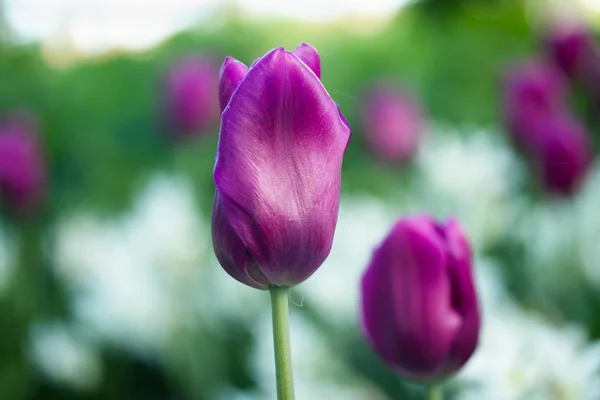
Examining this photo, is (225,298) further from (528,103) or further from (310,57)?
(310,57)

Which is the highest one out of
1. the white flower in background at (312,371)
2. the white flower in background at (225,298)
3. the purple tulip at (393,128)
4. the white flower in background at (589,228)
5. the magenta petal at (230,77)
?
the purple tulip at (393,128)

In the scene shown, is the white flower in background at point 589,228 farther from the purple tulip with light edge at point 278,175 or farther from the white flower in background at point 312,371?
the purple tulip with light edge at point 278,175

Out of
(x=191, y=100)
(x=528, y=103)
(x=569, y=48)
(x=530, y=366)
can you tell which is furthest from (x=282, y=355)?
(x=569, y=48)

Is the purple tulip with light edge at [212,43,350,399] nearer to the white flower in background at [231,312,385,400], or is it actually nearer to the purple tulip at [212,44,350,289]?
the purple tulip at [212,44,350,289]

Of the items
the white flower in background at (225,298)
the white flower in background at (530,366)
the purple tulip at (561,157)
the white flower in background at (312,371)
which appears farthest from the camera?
the white flower in background at (225,298)

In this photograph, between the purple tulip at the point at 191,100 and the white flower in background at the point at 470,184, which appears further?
the purple tulip at the point at 191,100

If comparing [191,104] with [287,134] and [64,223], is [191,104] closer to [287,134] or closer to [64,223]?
[64,223]

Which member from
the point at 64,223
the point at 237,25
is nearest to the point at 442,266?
the point at 64,223

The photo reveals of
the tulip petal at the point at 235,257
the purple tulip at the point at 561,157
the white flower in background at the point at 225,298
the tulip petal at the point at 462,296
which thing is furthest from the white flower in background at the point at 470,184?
the tulip petal at the point at 235,257
